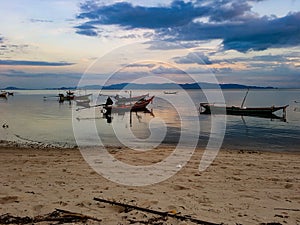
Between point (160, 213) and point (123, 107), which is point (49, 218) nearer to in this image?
point (160, 213)

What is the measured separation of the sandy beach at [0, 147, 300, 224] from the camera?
5672 millimetres

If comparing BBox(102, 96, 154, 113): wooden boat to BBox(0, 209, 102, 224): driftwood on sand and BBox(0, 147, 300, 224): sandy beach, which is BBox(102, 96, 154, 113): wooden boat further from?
BBox(0, 209, 102, 224): driftwood on sand

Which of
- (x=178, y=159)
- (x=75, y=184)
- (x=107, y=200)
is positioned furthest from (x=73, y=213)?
(x=178, y=159)

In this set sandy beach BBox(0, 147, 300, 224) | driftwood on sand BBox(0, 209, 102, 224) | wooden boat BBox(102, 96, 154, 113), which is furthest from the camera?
wooden boat BBox(102, 96, 154, 113)

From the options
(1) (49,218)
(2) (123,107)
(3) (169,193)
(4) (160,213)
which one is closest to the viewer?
(1) (49,218)

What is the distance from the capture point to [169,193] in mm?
7082

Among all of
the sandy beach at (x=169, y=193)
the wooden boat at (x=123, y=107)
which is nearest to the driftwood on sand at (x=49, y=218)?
the sandy beach at (x=169, y=193)

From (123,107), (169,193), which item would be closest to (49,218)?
(169,193)

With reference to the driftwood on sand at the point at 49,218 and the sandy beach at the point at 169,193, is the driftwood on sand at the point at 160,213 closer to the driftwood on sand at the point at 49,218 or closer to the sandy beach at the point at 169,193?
the sandy beach at the point at 169,193

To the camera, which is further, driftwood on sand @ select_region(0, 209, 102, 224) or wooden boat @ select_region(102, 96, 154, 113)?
wooden boat @ select_region(102, 96, 154, 113)

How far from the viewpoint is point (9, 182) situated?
7730mm

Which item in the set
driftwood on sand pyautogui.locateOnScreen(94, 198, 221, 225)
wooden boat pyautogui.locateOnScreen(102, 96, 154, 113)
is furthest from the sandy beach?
wooden boat pyautogui.locateOnScreen(102, 96, 154, 113)

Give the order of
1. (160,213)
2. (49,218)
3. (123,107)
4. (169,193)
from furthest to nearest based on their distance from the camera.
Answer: (123,107), (169,193), (160,213), (49,218)

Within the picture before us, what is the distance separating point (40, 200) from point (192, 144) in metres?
13.5
